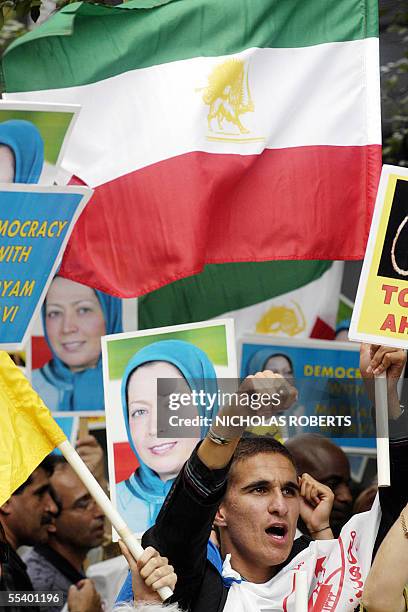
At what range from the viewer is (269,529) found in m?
4.01

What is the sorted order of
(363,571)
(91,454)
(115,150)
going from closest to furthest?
(363,571), (115,150), (91,454)

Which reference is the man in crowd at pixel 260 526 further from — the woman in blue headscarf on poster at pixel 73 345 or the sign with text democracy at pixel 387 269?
the woman in blue headscarf on poster at pixel 73 345

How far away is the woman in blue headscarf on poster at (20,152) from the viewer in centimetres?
383

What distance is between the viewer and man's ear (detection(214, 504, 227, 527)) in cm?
405

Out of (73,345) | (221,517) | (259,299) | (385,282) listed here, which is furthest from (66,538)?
(385,282)

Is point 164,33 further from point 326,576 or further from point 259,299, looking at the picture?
point 326,576

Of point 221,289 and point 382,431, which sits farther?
point 221,289

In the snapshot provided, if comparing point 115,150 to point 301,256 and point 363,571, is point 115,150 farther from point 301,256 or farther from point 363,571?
point 363,571

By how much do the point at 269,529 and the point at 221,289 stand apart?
76.2 inches

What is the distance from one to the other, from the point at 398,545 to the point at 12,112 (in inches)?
67.4

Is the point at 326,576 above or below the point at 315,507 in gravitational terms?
→ below

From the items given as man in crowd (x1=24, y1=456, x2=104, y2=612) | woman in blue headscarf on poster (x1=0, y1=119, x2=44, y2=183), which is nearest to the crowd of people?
man in crowd (x1=24, y1=456, x2=104, y2=612)

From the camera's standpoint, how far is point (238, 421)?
12.2 ft

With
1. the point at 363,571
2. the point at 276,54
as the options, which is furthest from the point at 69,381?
the point at 363,571
